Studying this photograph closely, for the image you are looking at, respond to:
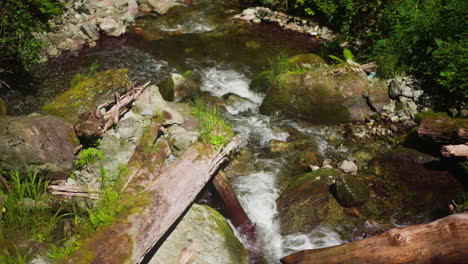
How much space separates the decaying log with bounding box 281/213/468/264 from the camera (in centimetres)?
382

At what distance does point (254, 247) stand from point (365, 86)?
519cm

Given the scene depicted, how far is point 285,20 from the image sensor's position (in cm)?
1391

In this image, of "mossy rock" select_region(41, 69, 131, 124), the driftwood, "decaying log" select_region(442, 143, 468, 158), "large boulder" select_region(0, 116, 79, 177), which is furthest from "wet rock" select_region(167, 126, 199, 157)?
"decaying log" select_region(442, 143, 468, 158)

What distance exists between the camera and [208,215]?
5.50 m

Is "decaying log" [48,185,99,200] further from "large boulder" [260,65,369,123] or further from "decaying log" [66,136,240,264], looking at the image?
"large boulder" [260,65,369,123]

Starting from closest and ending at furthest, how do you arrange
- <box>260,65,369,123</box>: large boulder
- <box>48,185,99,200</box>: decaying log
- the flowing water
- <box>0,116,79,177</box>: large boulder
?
<box>0,116,79,177</box>: large boulder
<box>48,185,99,200</box>: decaying log
the flowing water
<box>260,65,369,123</box>: large boulder

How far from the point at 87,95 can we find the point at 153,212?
140 inches

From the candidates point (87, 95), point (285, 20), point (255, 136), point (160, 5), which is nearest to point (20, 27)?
point (87, 95)

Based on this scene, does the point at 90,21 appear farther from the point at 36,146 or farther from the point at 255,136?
the point at 36,146

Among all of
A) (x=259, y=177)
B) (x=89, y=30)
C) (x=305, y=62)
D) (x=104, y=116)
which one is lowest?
(x=259, y=177)

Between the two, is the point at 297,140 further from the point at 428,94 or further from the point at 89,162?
the point at 89,162

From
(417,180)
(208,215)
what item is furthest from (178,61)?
(417,180)

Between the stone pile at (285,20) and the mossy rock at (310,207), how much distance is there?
7.69 metres

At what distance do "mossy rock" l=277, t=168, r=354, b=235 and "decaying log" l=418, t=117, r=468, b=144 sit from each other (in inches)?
79.5
